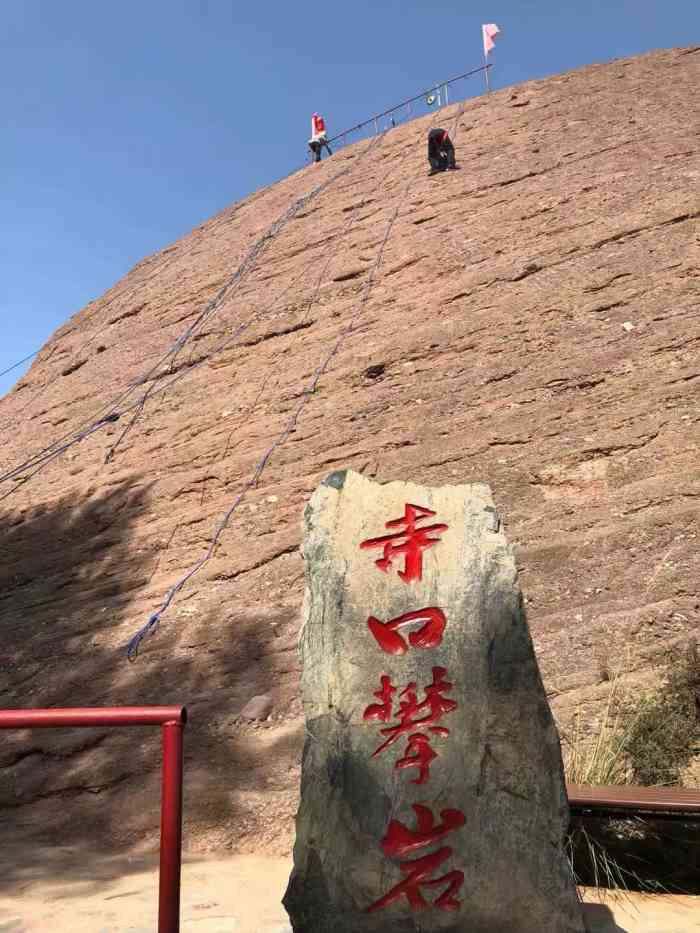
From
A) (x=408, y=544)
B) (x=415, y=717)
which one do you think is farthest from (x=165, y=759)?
(x=408, y=544)

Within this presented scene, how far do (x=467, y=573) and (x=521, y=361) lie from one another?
4.24 m

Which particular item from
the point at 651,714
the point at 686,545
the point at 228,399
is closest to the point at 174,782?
the point at 651,714

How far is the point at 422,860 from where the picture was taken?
8.08 feet

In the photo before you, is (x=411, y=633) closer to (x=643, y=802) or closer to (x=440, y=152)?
(x=643, y=802)

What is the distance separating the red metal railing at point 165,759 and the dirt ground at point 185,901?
32.4 inches

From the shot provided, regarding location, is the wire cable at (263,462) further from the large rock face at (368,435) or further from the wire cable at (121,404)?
the wire cable at (121,404)

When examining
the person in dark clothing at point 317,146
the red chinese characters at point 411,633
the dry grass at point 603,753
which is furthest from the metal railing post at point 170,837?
the person in dark clothing at point 317,146

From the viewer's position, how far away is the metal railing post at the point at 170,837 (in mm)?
2135

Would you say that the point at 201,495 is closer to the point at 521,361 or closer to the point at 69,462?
the point at 69,462

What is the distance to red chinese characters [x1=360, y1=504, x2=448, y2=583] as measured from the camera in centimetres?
276

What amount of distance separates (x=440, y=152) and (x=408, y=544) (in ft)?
27.7

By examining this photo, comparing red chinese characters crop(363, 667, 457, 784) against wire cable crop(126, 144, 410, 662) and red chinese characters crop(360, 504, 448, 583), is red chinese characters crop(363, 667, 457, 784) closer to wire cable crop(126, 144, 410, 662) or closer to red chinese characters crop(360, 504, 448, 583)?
red chinese characters crop(360, 504, 448, 583)

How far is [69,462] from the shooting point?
8.44 meters

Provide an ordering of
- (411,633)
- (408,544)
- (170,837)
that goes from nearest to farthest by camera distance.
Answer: (170,837), (411,633), (408,544)
